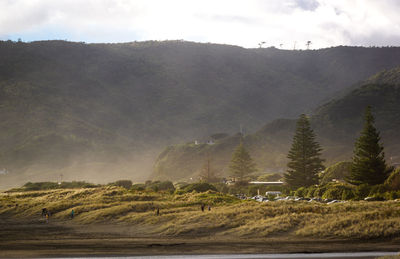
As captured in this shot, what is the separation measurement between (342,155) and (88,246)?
492ft

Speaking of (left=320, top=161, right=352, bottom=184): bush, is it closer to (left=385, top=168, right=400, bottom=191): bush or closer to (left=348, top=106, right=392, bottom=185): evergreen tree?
(left=348, top=106, right=392, bottom=185): evergreen tree

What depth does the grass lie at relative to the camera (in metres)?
39.8

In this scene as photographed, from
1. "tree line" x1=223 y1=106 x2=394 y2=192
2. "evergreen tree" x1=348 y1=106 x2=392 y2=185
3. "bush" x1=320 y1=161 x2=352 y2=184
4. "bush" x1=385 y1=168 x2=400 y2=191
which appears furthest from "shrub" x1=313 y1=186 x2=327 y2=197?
"bush" x1=320 y1=161 x2=352 y2=184

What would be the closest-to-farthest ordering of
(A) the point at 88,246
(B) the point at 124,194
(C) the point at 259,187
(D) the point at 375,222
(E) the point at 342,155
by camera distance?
(A) the point at 88,246 → (D) the point at 375,222 → (B) the point at 124,194 → (C) the point at 259,187 → (E) the point at 342,155

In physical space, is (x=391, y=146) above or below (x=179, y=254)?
above

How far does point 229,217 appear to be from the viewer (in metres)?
47.7

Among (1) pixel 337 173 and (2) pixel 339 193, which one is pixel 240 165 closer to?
(1) pixel 337 173

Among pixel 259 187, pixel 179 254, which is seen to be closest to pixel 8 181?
pixel 259 187

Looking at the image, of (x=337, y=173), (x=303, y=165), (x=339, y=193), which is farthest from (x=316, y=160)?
(x=339, y=193)

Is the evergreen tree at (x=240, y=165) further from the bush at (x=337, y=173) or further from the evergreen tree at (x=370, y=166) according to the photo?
the evergreen tree at (x=370, y=166)

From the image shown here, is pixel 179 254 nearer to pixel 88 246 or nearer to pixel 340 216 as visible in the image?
pixel 88 246

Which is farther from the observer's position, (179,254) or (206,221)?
(206,221)

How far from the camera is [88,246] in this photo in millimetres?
36344

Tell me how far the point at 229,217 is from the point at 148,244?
513 inches
